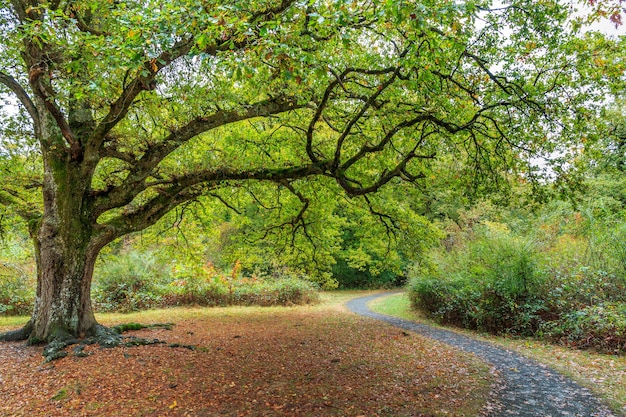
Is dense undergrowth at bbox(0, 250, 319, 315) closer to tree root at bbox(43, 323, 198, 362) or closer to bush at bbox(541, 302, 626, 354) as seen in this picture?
tree root at bbox(43, 323, 198, 362)

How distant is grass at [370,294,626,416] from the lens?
19.2ft

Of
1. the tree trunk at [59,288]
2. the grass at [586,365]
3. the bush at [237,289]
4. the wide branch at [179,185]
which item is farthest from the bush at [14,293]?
the grass at [586,365]

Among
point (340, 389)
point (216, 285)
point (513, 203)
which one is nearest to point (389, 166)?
point (513, 203)

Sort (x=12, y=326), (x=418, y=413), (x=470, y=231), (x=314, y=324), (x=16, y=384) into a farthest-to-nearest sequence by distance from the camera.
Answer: (x=470, y=231) → (x=314, y=324) → (x=12, y=326) → (x=16, y=384) → (x=418, y=413)

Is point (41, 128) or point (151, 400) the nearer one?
point (151, 400)

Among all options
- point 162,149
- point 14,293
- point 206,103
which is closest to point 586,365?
point 206,103

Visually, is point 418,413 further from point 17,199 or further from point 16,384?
point 17,199

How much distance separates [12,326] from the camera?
11656mm

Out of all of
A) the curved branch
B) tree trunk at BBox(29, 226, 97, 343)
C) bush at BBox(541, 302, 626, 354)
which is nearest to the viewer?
the curved branch

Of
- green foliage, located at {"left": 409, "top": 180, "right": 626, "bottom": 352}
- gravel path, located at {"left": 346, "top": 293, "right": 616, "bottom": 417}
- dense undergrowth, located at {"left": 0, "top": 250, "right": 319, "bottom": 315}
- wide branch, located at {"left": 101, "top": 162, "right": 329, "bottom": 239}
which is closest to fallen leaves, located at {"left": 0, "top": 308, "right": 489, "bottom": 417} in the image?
gravel path, located at {"left": 346, "top": 293, "right": 616, "bottom": 417}

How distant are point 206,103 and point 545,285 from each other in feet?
34.9

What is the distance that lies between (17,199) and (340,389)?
9.41 metres

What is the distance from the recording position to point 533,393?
19.4ft

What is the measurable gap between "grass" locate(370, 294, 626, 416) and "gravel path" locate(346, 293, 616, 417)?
0.24 m
